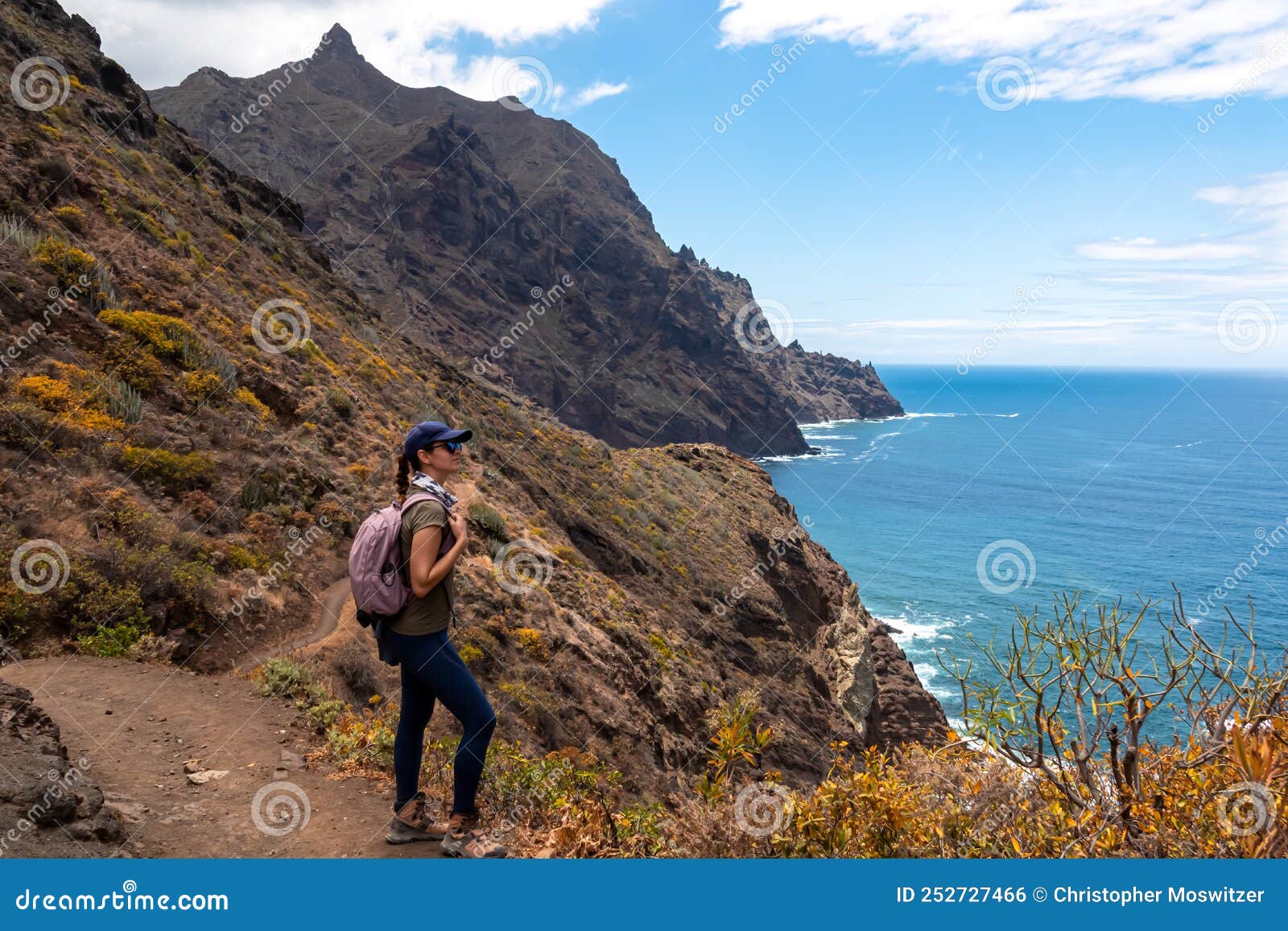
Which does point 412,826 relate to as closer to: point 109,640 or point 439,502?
point 439,502

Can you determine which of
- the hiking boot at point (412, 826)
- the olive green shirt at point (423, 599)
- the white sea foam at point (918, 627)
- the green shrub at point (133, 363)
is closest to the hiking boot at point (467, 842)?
the hiking boot at point (412, 826)

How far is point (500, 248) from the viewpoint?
113000 millimetres

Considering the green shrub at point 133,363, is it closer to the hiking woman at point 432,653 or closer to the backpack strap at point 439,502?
the hiking woman at point 432,653

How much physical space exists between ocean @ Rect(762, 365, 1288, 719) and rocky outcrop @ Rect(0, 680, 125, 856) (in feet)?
74.9

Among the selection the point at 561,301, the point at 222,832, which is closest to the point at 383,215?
the point at 561,301

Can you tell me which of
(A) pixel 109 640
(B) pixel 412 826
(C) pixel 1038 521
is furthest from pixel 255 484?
(C) pixel 1038 521

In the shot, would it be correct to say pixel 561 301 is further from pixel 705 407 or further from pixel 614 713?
pixel 614 713

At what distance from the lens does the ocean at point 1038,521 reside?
170 feet

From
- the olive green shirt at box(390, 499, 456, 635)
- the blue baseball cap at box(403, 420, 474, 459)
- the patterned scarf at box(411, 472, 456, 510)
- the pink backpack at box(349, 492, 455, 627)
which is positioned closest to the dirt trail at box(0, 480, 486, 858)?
the olive green shirt at box(390, 499, 456, 635)

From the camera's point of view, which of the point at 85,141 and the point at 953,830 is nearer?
the point at 953,830

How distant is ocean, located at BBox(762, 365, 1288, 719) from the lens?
51.9 m

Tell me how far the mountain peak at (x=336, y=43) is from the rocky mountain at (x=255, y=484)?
500ft

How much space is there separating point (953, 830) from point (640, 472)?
30.7 metres

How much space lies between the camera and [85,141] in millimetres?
17656
